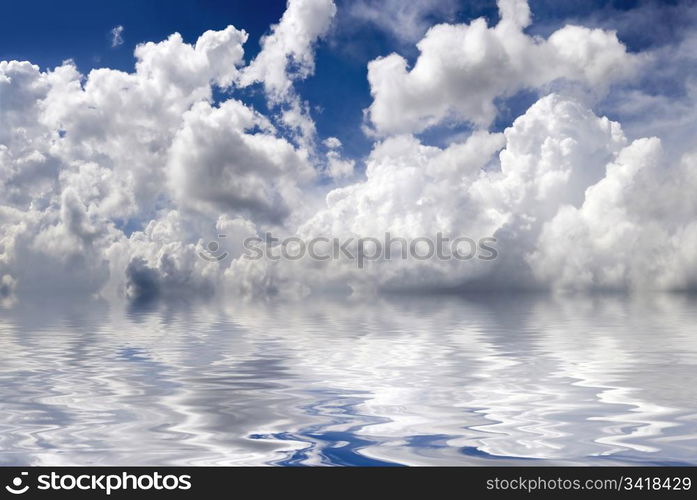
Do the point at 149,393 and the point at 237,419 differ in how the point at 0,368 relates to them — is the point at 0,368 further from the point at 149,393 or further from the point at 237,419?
the point at 237,419

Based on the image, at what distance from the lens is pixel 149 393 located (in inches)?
862

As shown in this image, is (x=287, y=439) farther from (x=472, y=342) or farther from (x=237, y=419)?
(x=472, y=342)

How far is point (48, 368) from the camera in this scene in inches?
1171

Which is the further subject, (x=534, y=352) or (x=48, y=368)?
(x=534, y=352)
